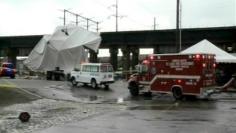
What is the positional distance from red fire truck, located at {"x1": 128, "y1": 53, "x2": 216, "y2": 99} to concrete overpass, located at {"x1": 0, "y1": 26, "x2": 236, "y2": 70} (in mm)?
31079

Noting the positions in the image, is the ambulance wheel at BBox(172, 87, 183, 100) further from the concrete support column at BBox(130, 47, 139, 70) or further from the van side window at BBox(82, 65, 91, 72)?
the concrete support column at BBox(130, 47, 139, 70)

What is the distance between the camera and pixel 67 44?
190 feet

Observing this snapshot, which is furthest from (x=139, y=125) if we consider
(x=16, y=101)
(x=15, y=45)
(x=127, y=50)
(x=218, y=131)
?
(x=15, y=45)

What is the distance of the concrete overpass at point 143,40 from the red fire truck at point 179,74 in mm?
31079

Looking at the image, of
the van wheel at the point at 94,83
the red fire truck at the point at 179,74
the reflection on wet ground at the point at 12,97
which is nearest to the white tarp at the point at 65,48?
the van wheel at the point at 94,83

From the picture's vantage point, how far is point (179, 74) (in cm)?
3008

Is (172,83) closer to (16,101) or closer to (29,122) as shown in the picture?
(16,101)

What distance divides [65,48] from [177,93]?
Answer: 2897 centimetres

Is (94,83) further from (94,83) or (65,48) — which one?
(65,48)

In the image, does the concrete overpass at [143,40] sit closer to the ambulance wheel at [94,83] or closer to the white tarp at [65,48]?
the white tarp at [65,48]

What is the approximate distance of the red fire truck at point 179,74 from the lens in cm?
2919

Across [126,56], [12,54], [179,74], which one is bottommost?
[179,74]

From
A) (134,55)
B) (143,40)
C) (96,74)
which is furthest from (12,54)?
(96,74)

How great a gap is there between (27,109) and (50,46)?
35.3m
